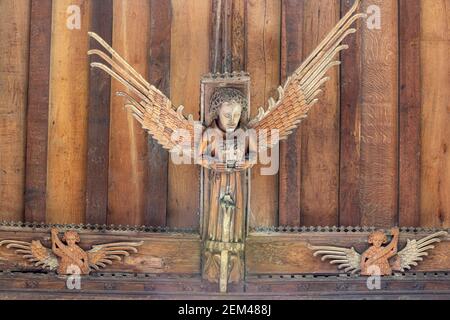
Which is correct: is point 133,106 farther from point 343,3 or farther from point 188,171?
point 343,3

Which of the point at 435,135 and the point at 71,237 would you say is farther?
the point at 435,135

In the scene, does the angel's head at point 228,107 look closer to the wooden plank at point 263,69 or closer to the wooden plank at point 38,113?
the wooden plank at point 263,69

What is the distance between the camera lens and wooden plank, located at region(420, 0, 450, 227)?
3410mm

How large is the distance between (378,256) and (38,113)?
1.85 meters

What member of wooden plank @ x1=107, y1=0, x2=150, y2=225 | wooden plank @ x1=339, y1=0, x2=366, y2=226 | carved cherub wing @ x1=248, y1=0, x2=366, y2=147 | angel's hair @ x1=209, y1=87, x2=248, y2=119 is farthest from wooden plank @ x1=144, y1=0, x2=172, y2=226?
wooden plank @ x1=339, y1=0, x2=366, y2=226

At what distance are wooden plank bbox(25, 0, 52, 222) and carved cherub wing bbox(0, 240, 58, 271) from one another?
5.0 inches

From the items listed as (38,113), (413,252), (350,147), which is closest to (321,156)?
(350,147)

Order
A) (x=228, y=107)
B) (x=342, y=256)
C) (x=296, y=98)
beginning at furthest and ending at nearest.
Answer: (x=342, y=256) → (x=296, y=98) → (x=228, y=107)

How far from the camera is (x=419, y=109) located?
133 inches

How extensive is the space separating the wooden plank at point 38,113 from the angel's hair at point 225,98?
851 millimetres

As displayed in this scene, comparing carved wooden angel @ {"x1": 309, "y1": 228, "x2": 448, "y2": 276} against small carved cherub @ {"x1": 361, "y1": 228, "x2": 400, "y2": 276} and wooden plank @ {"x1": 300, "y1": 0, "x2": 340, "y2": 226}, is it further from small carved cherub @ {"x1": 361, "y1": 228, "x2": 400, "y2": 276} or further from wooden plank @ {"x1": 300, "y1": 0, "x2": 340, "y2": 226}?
wooden plank @ {"x1": 300, "y1": 0, "x2": 340, "y2": 226}

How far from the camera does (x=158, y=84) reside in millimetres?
3371

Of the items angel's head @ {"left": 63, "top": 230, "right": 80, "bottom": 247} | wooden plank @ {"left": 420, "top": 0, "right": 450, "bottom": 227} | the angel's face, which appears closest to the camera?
the angel's face

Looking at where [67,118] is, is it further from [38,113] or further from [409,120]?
[409,120]
